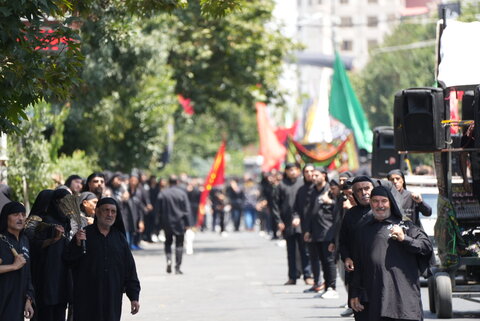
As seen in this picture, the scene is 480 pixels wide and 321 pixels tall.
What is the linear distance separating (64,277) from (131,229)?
19205 millimetres

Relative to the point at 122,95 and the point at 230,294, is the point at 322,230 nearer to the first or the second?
the point at 230,294

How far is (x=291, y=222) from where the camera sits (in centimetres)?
2331

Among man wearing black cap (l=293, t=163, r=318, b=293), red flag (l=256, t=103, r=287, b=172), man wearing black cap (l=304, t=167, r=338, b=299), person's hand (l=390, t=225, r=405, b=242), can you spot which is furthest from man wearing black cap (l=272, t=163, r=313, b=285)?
red flag (l=256, t=103, r=287, b=172)

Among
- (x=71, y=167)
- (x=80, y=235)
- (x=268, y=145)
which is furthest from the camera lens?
(x=268, y=145)

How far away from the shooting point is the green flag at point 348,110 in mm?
36000

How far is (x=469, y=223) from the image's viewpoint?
1739 centimetres

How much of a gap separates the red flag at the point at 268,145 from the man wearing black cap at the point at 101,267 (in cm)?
4285

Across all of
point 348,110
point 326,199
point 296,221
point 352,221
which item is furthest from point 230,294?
point 348,110

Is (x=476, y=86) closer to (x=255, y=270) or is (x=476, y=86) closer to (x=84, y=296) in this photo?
(x=84, y=296)

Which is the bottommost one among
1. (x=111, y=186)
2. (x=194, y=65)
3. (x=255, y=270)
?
(x=255, y=270)

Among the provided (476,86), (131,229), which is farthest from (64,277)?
(131,229)

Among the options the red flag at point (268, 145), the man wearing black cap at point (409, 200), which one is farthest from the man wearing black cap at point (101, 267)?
the red flag at point (268, 145)

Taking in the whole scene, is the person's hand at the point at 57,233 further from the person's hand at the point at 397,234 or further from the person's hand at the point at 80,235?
the person's hand at the point at 397,234

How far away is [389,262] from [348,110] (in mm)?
26041
